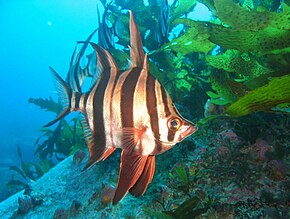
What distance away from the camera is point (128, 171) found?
1.40 m

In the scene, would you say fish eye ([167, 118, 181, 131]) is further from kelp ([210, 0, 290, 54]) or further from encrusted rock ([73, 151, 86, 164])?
encrusted rock ([73, 151, 86, 164])

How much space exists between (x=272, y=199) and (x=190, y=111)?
175cm

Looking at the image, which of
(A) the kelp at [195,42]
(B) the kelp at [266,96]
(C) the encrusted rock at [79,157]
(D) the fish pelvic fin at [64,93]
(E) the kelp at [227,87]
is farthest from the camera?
(C) the encrusted rock at [79,157]

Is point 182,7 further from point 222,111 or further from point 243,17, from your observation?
point 243,17

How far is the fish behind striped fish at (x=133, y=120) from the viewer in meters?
1.44

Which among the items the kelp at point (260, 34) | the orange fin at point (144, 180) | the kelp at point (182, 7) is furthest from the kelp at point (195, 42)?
the kelp at point (182, 7)

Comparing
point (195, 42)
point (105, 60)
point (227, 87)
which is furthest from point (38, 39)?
point (105, 60)

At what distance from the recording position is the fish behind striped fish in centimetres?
144

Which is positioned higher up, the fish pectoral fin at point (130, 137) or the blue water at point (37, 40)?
Result: the blue water at point (37, 40)

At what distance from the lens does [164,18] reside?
10.3 ft

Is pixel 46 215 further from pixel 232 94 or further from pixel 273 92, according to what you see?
pixel 273 92

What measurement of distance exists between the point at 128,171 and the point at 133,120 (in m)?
0.28

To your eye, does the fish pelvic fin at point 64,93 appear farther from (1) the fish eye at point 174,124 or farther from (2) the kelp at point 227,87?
(2) the kelp at point 227,87

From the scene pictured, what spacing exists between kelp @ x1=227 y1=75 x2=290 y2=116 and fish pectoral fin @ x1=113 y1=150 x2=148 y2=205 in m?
0.61
